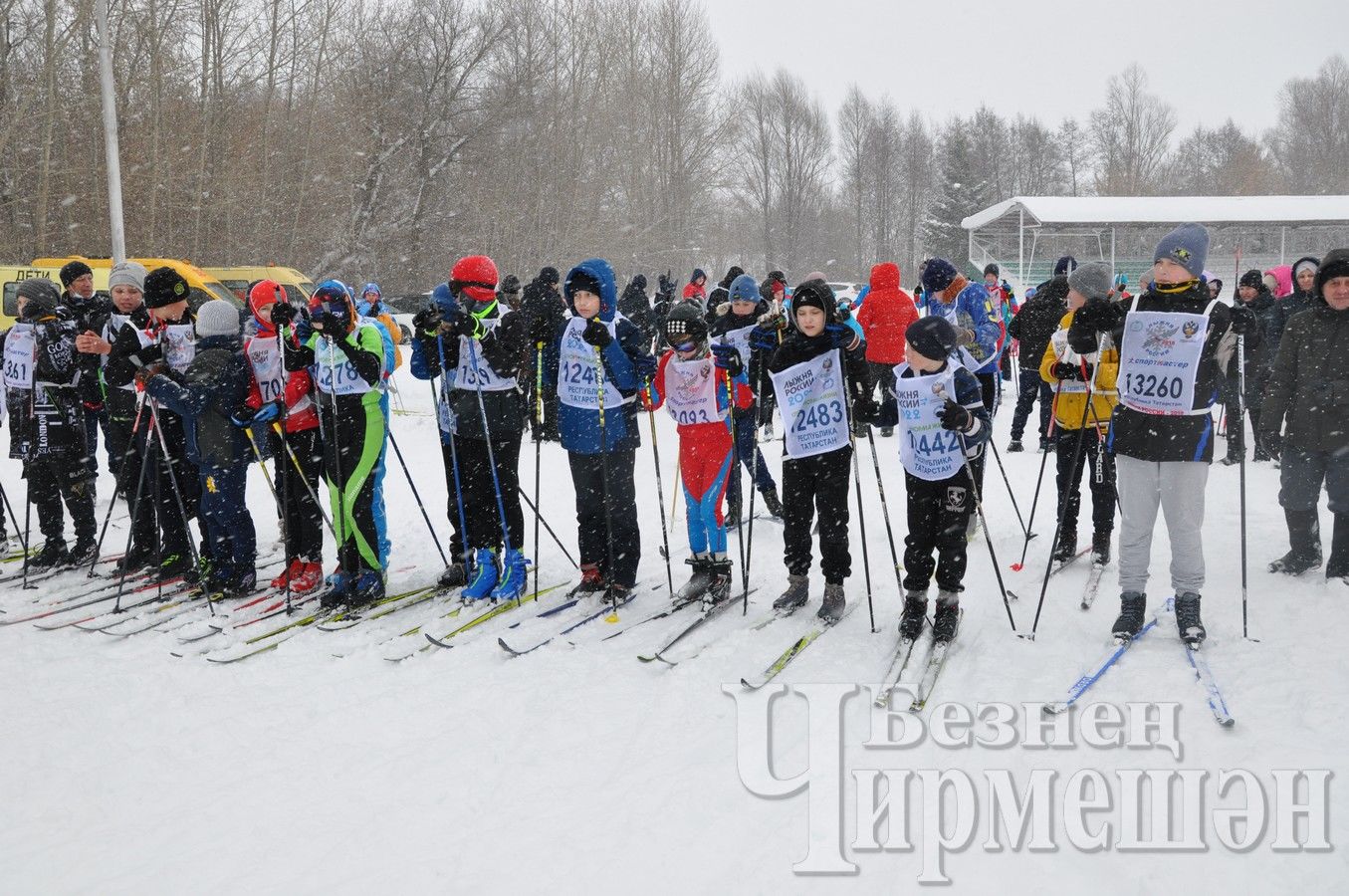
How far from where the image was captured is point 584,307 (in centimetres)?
508

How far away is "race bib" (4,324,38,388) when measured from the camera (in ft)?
20.9

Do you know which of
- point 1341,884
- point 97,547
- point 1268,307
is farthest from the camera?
point 1268,307

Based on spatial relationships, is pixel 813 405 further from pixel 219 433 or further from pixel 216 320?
pixel 216 320

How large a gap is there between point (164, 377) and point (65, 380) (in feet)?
4.82

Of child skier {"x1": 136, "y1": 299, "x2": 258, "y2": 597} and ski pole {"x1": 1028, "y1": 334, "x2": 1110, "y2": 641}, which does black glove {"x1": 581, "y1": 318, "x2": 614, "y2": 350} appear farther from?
ski pole {"x1": 1028, "y1": 334, "x2": 1110, "y2": 641}

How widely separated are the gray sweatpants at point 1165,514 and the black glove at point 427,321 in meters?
3.79

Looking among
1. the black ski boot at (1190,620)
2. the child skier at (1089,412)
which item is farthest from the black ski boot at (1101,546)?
the black ski boot at (1190,620)

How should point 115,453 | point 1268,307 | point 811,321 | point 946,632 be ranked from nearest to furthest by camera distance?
point 946,632 < point 811,321 < point 115,453 < point 1268,307

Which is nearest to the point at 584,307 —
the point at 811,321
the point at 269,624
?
the point at 811,321

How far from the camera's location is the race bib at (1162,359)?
409 centimetres

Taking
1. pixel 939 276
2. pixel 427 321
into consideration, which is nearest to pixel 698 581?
pixel 427 321

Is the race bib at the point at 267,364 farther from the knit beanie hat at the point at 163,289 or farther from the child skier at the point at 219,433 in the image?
the knit beanie hat at the point at 163,289

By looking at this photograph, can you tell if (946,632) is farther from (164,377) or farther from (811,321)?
(164,377)

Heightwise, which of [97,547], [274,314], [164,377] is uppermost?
[274,314]
